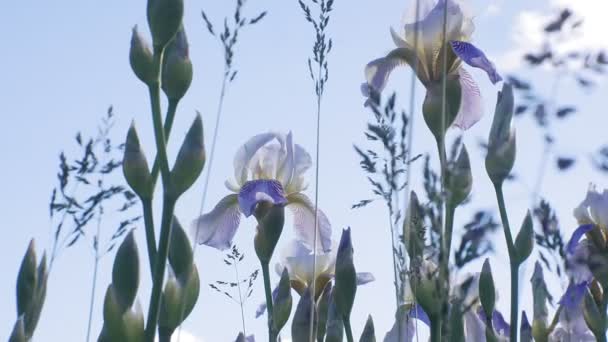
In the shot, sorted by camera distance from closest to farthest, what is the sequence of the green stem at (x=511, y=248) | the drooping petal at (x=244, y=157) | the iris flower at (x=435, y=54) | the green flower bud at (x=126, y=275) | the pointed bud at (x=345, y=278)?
the green flower bud at (x=126, y=275)
the green stem at (x=511, y=248)
the pointed bud at (x=345, y=278)
the iris flower at (x=435, y=54)
the drooping petal at (x=244, y=157)

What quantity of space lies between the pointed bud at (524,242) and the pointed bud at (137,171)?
0.95m

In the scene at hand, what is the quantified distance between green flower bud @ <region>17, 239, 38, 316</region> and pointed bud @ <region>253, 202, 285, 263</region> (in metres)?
0.71

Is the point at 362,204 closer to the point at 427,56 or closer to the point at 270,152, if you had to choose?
the point at 427,56

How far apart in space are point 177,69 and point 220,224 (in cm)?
85

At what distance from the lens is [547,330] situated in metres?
2.47

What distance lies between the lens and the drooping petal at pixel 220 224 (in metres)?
2.69

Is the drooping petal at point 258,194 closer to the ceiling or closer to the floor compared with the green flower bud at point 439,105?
closer to the floor

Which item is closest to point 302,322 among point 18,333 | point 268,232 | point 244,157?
point 268,232

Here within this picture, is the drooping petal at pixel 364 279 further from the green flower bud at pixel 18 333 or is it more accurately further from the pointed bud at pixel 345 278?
the green flower bud at pixel 18 333

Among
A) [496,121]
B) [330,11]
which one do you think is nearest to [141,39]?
[330,11]

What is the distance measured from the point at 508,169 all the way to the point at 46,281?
A: 1.15 metres

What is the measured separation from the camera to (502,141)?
2293 millimetres

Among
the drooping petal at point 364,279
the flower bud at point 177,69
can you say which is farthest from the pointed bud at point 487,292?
the flower bud at point 177,69

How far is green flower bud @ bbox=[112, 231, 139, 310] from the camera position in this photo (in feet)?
5.90
